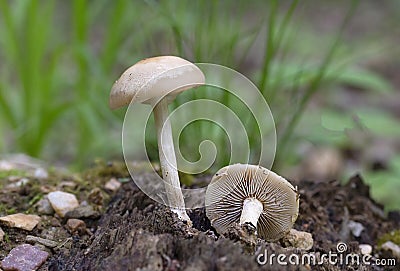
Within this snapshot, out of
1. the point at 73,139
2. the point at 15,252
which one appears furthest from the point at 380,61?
the point at 15,252

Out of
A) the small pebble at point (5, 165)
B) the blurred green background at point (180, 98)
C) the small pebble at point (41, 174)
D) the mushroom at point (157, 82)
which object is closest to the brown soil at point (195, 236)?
the mushroom at point (157, 82)

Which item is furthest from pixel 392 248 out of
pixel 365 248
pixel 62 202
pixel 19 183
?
pixel 19 183

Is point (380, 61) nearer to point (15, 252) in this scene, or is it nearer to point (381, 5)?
point (381, 5)

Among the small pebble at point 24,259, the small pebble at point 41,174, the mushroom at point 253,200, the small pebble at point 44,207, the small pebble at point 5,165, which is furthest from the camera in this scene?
the small pebble at point 5,165

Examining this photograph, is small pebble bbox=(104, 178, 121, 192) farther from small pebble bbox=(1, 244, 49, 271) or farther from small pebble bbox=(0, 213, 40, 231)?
small pebble bbox=(1, 244, 49, 271)

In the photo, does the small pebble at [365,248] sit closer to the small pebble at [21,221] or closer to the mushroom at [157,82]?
the mushroom at [157,82]

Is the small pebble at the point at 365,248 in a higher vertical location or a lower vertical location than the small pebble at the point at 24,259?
lower

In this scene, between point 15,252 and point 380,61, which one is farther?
point 380,61
